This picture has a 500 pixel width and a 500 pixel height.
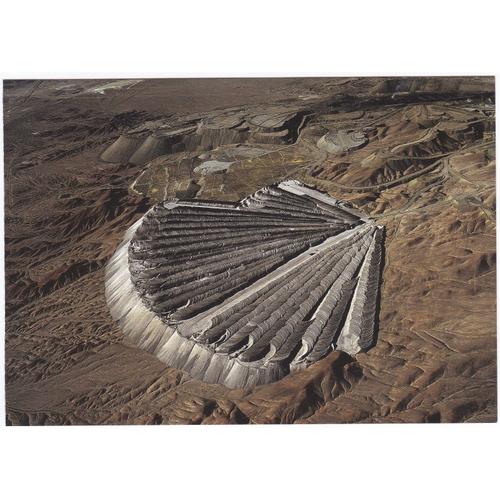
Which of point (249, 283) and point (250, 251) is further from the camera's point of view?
point (250, 251)

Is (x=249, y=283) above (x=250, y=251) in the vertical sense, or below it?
below

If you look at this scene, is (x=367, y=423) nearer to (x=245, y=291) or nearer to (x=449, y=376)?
(x=449, y=376)

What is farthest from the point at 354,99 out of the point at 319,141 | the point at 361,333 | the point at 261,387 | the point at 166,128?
the point at 261,387

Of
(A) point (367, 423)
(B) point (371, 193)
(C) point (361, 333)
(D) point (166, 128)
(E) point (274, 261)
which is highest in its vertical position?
(D) point (166, 128)
